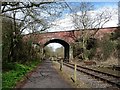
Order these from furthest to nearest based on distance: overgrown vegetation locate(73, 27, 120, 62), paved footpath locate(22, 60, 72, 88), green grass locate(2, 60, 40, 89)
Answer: overgrown vegetation locate(73, 27, 120, 62) → paved footpath locate(22, 60, 72, 88) → green grass locate(2, 60, 40, 89)

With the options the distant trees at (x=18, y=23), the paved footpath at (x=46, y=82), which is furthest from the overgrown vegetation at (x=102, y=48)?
the paved footpath at (x=46, y=82)

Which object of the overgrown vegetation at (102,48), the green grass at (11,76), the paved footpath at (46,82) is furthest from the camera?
the overgrown vegetation at (102,48)

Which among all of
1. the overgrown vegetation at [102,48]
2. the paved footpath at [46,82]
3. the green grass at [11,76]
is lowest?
the paved footpath at [46,82]

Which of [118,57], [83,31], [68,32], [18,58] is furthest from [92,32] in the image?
[18,58]

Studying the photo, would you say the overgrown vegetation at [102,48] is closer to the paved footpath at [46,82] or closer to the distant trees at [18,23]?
the distant trees at [18,23]

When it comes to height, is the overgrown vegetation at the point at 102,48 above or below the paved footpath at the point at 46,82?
above

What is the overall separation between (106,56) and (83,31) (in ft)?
34.3

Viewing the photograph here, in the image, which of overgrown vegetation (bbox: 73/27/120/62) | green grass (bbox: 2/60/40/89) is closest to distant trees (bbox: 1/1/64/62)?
green grass (bbox: 2/60/40/89)

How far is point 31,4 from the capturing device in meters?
14.8

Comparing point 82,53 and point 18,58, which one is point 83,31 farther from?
point 18,58

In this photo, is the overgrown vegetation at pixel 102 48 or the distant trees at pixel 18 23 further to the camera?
the overgrown vegetation at pixel 102 48

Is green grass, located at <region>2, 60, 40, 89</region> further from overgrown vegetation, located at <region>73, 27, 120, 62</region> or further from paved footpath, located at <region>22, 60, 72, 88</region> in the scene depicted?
overgrown vegetation, located at <region>73, 27, 120, 62</region>

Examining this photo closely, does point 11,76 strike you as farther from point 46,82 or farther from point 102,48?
point 102,48

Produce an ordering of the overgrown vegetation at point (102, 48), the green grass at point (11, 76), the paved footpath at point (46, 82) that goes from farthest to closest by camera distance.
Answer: the overgrown vegetation at point (102, 48) → the paved footpath at point (46, 82) → the green grass at point (11, 76)
